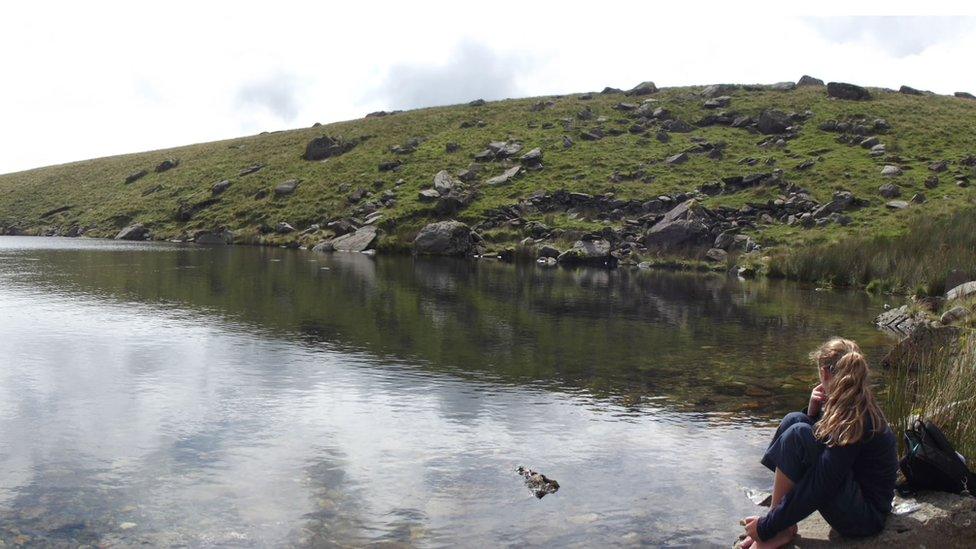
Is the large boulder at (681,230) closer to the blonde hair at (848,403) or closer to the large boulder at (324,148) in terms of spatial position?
the large boulder at (324,148)

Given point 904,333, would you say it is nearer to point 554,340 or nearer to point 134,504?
point 554,340

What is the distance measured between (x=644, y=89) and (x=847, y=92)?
23.8 meters

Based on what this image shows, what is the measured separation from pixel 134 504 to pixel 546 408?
273 inches

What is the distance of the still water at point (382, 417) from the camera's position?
8430mm

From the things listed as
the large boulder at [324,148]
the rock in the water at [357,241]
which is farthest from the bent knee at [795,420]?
Result: the large boulder at [324,148]

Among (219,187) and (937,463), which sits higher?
(219,187)

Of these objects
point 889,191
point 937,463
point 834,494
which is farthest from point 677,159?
point 834,494

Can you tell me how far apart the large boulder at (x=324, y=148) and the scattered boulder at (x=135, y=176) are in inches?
1002

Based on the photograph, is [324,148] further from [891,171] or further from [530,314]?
[530,314]

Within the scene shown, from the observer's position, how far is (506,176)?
73688 mm

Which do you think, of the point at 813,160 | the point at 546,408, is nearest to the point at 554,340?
the point at 546,408

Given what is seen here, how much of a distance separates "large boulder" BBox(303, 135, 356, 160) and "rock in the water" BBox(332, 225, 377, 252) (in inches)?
1129

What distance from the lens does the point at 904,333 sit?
22.2 metres

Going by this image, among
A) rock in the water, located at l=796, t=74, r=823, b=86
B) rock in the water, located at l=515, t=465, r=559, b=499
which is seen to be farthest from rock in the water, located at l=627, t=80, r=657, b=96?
rock in the water, located at l=515, t=465, r=559, b=499
